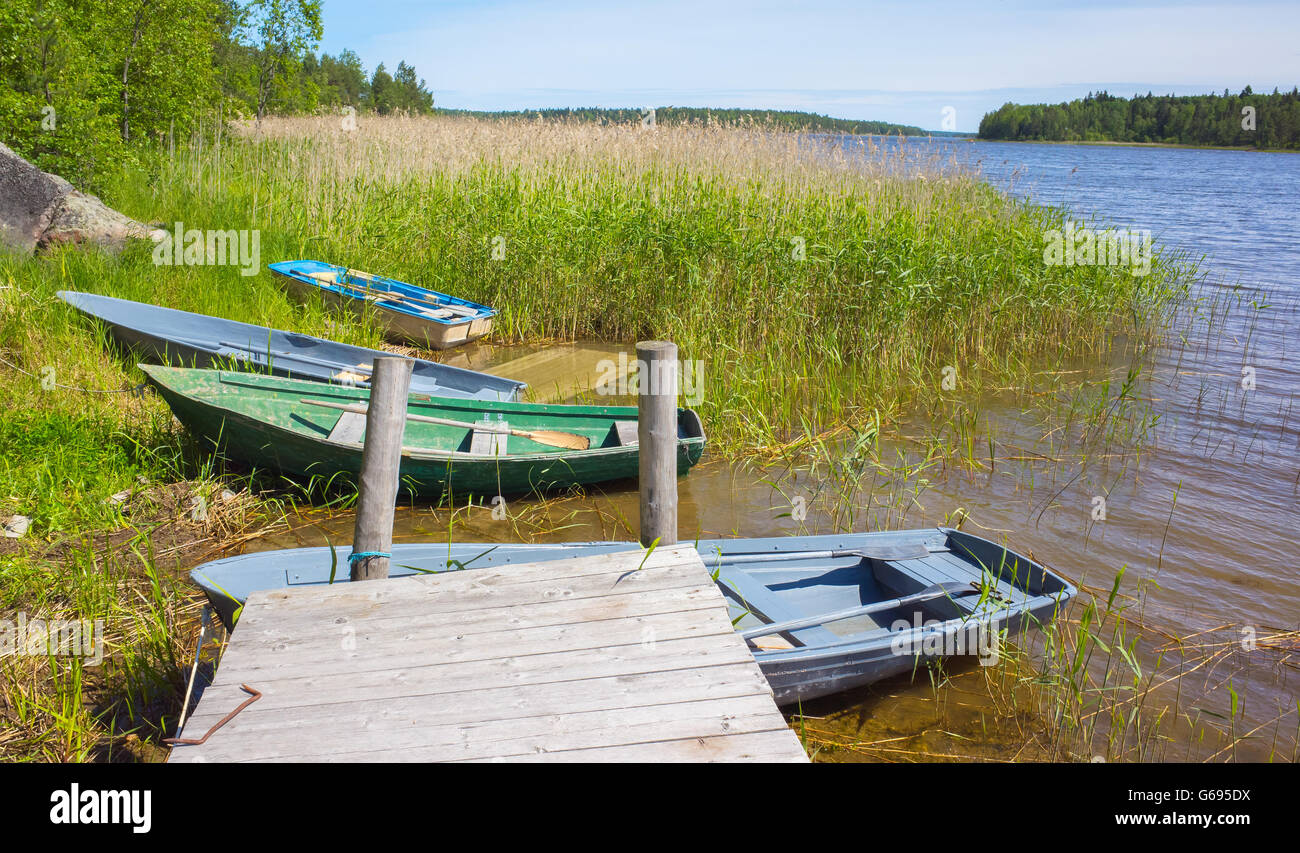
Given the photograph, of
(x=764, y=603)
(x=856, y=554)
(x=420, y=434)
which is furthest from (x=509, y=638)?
(x=420, y=434)

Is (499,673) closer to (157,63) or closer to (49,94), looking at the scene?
(49,94)

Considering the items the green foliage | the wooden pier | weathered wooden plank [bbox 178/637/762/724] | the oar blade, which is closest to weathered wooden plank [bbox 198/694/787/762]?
the wooden pier

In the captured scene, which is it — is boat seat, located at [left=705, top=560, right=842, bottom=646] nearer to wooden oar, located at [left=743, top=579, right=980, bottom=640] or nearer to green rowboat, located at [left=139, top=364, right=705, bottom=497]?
wooden oar, located at [left=743, top=579, right=980, bottom=640]

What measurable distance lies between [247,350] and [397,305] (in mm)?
2174

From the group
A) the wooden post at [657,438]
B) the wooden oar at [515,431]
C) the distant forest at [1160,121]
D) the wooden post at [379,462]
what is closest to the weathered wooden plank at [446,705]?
the wooden post at [379,462]

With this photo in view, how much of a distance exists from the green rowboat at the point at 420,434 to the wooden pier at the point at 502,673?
2.69 m

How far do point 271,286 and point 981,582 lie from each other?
7748mm
